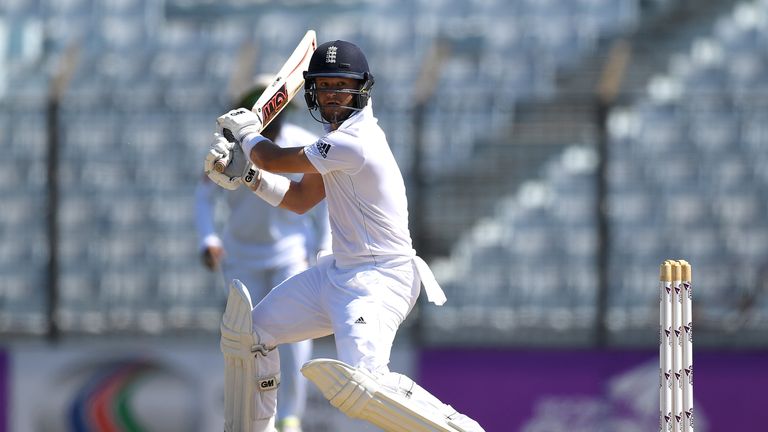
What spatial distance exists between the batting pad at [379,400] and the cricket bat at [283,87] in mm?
799

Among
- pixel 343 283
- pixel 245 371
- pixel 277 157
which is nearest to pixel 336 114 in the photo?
pixel 277 157

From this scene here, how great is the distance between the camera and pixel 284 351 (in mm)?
5953

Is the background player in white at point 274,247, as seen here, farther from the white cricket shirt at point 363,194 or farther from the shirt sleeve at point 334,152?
the shirt sleeve at point 334,152

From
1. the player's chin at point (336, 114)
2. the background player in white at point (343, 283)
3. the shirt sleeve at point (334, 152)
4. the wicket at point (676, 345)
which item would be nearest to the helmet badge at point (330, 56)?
the background player in white at point (343, 283)

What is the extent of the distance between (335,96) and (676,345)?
1.38 m

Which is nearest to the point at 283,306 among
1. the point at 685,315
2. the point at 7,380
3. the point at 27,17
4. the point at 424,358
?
the point at 685,315

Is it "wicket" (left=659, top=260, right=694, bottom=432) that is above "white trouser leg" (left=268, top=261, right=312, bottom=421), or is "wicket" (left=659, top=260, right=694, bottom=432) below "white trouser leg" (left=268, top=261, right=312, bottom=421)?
below

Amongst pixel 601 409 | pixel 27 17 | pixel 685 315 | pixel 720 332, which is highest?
pixel 27 17

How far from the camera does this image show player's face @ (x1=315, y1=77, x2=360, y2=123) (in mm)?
4480

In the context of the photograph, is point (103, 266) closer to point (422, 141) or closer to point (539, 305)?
point (422, 141)

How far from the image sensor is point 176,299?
26.2 feet

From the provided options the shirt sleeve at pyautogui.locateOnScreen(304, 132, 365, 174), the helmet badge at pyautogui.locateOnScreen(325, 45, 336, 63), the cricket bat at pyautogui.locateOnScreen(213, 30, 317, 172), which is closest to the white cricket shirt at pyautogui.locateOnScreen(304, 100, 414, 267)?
the shirt sleeve at pyautogui.locateOnScreen(304, 132, 365, 174)

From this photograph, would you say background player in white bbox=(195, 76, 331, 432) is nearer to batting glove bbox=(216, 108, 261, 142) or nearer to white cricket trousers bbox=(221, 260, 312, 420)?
white cricket trousers bbox=(221, 260, 312, 420)

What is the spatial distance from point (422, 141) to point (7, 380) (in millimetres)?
2681
